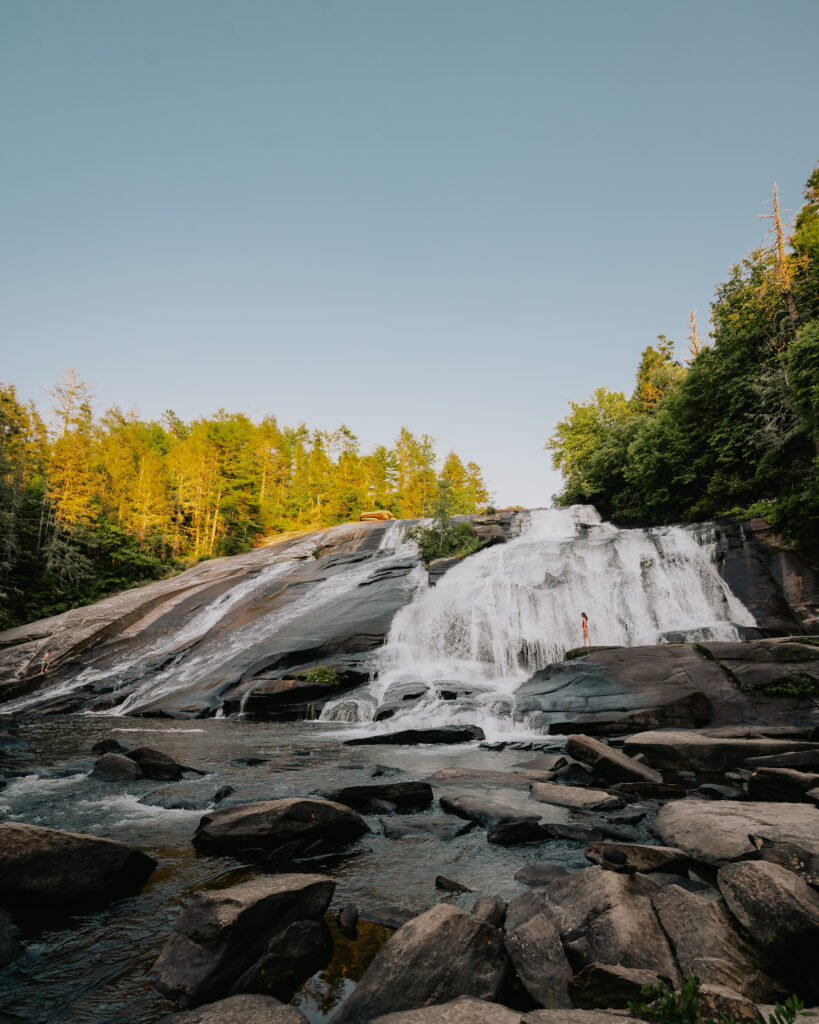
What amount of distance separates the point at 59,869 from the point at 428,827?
3993mm

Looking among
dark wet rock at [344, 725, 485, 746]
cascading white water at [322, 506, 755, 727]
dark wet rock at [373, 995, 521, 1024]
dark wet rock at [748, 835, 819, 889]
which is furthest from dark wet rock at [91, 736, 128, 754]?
dark wet rock at [748, 835, 819, 889]

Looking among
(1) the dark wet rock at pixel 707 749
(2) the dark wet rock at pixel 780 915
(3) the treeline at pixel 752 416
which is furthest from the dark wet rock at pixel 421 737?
(3) the treeline at pixel 752 416

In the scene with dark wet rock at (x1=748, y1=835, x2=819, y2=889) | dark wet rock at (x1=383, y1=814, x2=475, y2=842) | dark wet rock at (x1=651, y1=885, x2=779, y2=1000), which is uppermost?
dark wet rock at (x1=748, y1=835, x2=819, y2=889)

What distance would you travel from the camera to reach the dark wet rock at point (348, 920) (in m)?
4.18

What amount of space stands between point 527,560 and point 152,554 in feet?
121

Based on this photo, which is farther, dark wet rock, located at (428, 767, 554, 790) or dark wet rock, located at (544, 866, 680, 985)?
dark wet rock, located at (428, 767, 554, 790)

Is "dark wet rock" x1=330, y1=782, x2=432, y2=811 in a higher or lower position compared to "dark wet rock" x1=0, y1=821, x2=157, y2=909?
lower

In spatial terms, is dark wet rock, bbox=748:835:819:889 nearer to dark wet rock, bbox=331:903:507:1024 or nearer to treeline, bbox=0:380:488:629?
dark wet rock, bbox=331:903:507:1024

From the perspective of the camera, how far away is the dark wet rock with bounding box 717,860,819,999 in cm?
307

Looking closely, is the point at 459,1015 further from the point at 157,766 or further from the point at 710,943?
the point at 157,766

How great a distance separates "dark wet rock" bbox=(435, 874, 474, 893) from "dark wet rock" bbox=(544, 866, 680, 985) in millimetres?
987

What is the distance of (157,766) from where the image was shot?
9.27 meters

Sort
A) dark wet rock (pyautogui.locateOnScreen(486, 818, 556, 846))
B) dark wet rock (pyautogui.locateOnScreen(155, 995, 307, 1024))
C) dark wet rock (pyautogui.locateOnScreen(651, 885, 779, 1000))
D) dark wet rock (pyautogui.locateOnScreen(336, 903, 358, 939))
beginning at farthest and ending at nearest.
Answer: dark wet rock (pyautogui.locateOnScreen(486, 818, 556, 846)) → dark wet rock (pyautogui.locateOnScreen(336, 903, 358, 939)) → dark wet rock (pyautogui.locateOnScreen(651, 885, 779, 1000)) → dark wet rock (pyautogui.locateOnScreen(155, 995, 307, 1024))

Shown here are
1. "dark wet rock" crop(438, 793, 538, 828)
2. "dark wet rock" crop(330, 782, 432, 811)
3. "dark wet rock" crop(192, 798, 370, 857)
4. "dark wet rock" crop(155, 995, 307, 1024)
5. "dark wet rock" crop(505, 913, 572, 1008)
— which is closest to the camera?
"dark wet rock" crop(155, 995, 307, 1024)
